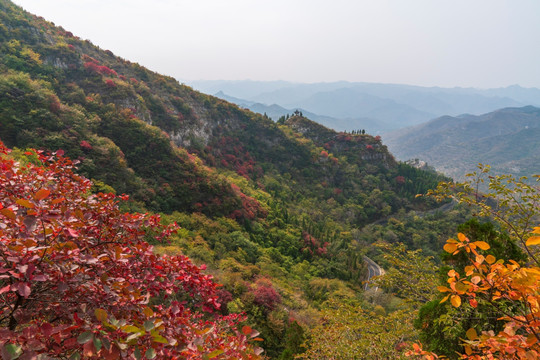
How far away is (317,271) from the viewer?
28.7 m

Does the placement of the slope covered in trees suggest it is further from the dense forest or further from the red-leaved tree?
the red-leaved tree

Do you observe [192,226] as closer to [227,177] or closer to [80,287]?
[227,177]

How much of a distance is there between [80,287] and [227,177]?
134 ft

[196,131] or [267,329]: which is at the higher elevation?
[196,131]

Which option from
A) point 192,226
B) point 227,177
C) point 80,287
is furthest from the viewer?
point 227,177

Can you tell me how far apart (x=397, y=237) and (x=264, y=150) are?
35.4 meters

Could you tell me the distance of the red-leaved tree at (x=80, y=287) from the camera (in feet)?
5.63

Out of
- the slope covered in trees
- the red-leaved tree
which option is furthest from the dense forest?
the slope covered in trees

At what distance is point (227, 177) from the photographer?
42.9 metres

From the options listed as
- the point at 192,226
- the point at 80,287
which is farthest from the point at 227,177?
the point at 80,287

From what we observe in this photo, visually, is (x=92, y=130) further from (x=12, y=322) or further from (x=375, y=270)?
(x=375, y=270)

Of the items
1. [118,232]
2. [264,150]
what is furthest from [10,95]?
[264,150]

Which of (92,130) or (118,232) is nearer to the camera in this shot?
(118,232)

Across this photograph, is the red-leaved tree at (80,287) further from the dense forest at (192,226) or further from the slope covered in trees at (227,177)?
the slope covered in trees at (227,177)
